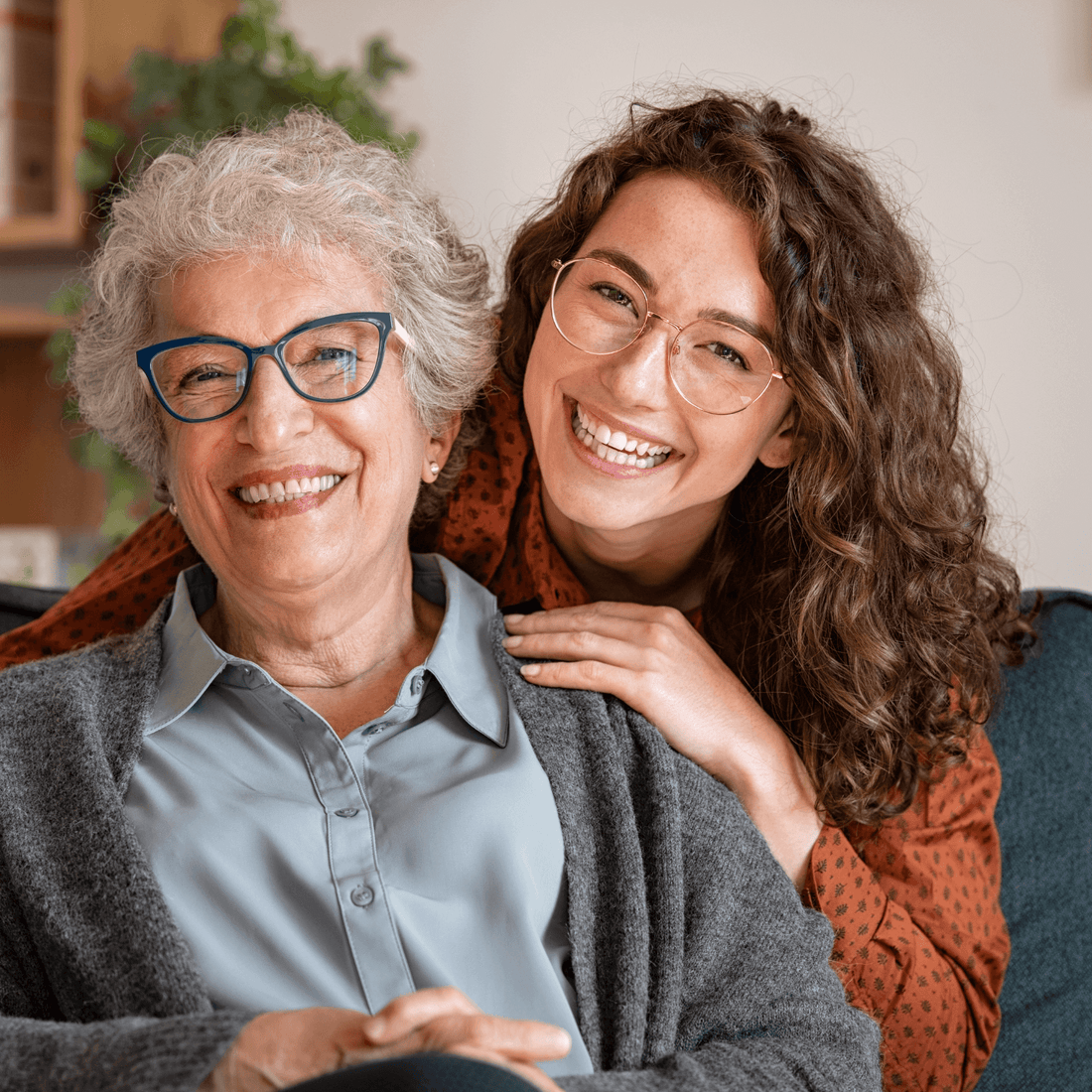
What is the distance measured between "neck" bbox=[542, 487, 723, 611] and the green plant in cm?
134

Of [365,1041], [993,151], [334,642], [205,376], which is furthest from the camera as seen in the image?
[993,151]

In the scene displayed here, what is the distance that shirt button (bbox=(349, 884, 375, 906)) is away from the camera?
121 cm

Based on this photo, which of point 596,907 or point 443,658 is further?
point 443,658

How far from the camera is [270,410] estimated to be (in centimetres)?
128

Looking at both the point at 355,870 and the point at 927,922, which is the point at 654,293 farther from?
the point at 927,922

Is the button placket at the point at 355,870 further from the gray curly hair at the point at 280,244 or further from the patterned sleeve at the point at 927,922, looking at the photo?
the patterned sleeve at the point at 927,922

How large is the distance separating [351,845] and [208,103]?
82.1 inches

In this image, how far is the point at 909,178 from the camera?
261cm

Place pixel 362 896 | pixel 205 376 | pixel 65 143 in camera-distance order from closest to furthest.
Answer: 1. pixel 362 896
2. pixel 205 376
3. pixel 65 143

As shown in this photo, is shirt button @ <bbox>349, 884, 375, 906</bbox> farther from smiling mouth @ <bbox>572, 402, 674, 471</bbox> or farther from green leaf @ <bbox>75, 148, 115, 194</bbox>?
green leaf @ <bbox>75, 148, 115, 194</bbox>

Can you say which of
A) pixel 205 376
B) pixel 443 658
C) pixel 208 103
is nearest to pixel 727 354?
pixel 443 658

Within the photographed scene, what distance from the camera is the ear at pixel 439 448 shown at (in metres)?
1.53

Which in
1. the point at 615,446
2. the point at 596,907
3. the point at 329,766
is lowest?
the point at 596,907

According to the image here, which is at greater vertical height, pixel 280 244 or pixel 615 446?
pixel 280 244
